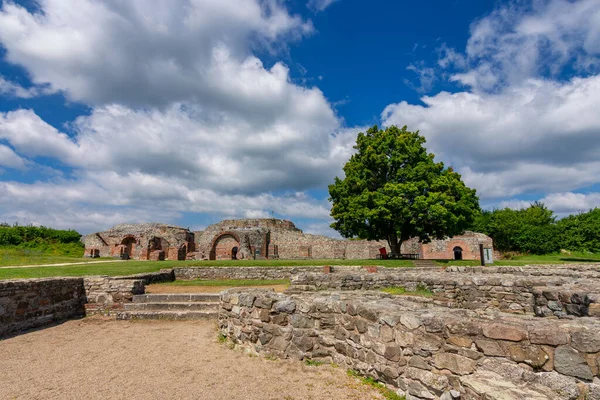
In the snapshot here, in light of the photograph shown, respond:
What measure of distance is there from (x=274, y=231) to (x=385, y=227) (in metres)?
18.8

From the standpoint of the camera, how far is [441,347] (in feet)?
13.0

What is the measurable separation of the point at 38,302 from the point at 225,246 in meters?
28.6

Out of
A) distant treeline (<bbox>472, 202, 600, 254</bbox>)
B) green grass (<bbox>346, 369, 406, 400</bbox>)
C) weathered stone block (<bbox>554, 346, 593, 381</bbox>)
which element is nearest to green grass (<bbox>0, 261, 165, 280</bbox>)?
green grass (<bbox>346, 369, 406, 400</bbox>)

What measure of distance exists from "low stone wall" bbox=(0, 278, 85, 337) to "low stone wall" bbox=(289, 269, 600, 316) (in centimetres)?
710

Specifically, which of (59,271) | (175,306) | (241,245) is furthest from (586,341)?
(241,245)

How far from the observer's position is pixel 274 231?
41.4 m

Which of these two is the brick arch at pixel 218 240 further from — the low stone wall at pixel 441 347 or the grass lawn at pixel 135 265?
the low stone wall at pixel 441 347

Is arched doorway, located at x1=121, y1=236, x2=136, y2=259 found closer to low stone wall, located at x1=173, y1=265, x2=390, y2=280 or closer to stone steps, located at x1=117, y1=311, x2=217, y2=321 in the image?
low stone wall, located at x1=173, y1=265, x2=390, y2=280

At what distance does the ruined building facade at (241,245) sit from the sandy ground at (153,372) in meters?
28.1

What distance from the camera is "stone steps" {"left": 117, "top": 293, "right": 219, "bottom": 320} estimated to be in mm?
9719

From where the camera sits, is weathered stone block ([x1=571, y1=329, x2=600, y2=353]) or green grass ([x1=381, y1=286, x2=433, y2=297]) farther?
green grass ([x1=381, y1=286, x2=433, y2=297])

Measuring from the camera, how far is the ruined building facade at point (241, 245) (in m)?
Result: 36.2


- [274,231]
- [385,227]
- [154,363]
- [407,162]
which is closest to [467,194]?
[407,162]

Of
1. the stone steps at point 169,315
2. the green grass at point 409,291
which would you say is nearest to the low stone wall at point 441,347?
the stone steps at point 169,315
